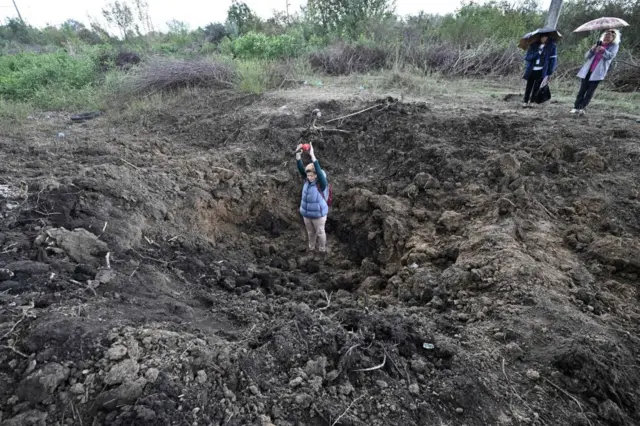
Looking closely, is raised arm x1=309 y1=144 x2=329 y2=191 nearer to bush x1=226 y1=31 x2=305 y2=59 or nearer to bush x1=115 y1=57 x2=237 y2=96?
bush x1=115 y1=57 x2=237 y2=96

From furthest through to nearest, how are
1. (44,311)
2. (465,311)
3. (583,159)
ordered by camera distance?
1. (583,159)
2. (465,311)
3. (44,311)

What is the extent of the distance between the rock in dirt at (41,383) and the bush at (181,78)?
8.07 meters

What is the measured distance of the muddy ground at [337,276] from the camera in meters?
1.82

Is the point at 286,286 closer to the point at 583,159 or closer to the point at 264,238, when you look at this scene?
the point at 264,238

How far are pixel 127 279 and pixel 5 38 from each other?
2750cm

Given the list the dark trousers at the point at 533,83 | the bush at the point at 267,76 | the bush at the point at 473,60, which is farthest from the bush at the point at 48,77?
the dark trousers at the point at 533,83

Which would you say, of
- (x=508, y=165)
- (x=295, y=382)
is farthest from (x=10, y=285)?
(x=508, y=165)

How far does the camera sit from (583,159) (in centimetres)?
440

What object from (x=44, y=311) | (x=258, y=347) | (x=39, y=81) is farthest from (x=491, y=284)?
(x=39, y=81)

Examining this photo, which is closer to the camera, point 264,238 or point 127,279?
point 127,279

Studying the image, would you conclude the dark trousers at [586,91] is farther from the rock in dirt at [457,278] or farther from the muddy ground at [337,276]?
the rock in dirt at [457,278]

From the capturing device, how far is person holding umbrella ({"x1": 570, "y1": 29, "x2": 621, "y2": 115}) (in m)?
5.57

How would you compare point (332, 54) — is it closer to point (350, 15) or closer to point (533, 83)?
point (350, 15)

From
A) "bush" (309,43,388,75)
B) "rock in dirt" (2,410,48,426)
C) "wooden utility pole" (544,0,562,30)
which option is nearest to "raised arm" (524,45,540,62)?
"wooden utility pole" (544,0,562,30)
